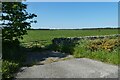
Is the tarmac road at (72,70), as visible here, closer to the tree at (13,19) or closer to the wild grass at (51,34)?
the tree at (13,19)

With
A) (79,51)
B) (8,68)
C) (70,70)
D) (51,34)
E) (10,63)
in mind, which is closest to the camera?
(8,68)

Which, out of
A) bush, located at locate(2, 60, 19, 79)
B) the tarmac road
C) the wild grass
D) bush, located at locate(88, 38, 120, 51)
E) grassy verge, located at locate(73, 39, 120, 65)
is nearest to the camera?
bush, located at locate(2, 60, 19, 79)

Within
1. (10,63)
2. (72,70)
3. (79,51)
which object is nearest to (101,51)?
(79,51)

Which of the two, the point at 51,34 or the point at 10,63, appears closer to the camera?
the point at 10,63

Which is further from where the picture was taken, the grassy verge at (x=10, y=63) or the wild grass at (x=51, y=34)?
the wild grass at (x=51, y=34)

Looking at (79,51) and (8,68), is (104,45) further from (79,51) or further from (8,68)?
(8,68)

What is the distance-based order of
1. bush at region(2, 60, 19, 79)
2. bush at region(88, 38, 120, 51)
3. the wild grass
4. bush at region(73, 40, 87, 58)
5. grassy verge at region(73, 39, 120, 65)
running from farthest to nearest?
the wild grass, bush at region(88, 38, 120, 51), bush at region(73, 40, 87, 58), grassy verge at region(73, 39, 120, 65), bush at region(2, 60, 19, 79)

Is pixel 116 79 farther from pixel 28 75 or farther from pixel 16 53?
pixel 16 53

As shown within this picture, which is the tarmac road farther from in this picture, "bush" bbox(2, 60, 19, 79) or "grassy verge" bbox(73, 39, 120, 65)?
"grassy verge" bbox(73, 39, 120, 65)

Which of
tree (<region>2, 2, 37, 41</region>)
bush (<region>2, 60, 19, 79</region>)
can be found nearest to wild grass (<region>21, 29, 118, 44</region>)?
tree (<region>2, 2, 37, 41</region>)

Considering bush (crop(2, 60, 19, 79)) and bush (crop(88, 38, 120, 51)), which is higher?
bush (crop(88, 38, 120, 51))

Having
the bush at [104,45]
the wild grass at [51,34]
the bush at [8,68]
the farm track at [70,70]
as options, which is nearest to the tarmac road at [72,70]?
the farm track at [70,70]

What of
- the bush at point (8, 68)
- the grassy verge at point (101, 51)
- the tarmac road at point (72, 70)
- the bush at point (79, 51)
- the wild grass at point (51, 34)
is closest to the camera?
the bush at point (8, 68)

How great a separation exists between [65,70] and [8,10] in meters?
6.29
